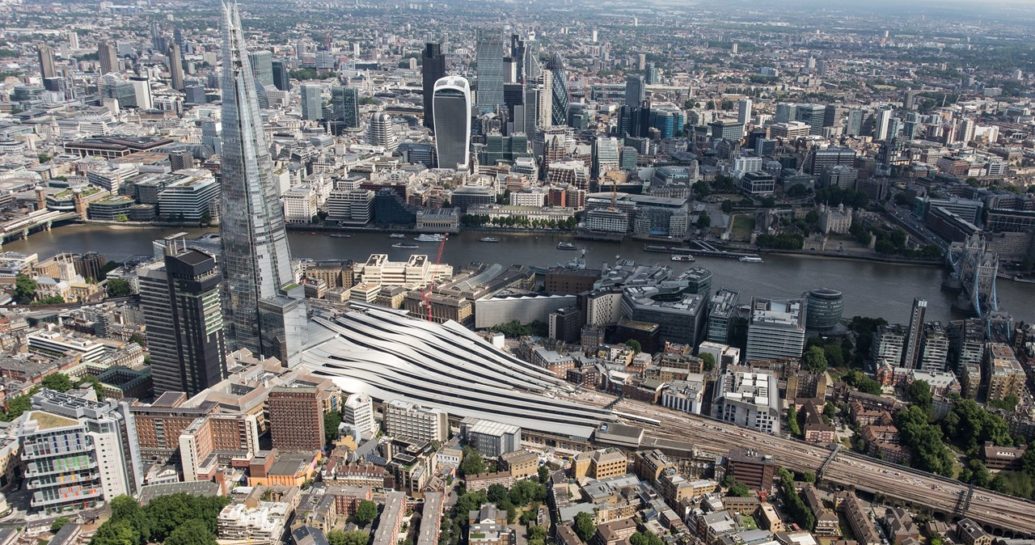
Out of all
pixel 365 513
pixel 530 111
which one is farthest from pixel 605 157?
pixel 365 513

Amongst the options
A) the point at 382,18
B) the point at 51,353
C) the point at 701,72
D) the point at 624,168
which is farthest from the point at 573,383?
the point at 382,18

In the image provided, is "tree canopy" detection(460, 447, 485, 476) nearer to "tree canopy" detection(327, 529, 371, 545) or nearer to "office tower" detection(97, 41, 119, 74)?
"tree canopy" detection(327, 529, 371, 545)

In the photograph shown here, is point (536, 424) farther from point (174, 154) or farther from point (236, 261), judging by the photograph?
point (174, 154)

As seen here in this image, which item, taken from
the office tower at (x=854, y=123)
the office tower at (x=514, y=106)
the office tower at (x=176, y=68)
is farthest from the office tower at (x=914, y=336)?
the office tower at (x=176, y=68)

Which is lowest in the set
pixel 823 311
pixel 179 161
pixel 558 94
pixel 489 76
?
pixel 823 311

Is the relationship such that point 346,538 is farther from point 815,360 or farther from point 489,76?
point 489,76

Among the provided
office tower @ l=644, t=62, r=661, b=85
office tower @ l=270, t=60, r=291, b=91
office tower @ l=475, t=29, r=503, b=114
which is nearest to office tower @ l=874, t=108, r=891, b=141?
A: office tower @ l=644, t=62, r=661, b=85

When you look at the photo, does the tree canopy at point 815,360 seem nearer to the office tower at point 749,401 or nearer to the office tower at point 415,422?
the office tower at point 749,401
